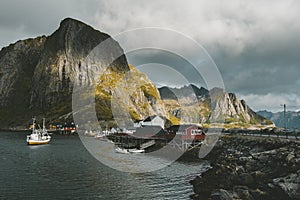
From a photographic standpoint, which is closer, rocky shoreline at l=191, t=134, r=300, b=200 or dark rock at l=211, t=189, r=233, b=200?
rocky shoreline at l=191, t=134, r=300, b=200

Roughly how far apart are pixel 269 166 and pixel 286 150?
5505mm

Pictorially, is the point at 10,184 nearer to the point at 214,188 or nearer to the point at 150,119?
the point at 214,188

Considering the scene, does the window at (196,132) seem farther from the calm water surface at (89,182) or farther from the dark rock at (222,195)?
the dark rock at (222,195)

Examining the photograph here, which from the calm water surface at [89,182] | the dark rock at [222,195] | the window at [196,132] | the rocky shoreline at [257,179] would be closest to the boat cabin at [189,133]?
the window at [196,132]

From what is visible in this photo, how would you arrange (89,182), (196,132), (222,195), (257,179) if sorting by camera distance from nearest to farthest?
1. (222,195)
2. (257,179)
3. (89,182)
4. (196,132)

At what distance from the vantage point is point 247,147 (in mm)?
74938

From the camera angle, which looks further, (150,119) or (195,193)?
(150,119)

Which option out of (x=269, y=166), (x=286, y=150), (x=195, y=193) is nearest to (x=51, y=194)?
(x=195, y=193)

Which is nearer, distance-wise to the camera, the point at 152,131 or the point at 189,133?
the point at 189,133

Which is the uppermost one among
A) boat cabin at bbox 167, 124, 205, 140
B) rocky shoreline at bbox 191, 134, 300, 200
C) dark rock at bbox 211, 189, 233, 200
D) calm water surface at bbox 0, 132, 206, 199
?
boat cabin at bbox 167, 124, 205, 140

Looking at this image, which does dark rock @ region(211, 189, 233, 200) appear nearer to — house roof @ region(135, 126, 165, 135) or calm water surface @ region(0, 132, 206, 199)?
calm water surface @ region(0, 132, 206, 199)

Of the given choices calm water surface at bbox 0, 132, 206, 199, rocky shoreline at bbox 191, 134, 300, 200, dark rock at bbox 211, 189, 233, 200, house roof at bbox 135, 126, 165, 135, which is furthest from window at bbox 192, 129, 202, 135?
dark rock at bbox 211, 189, 233, 200

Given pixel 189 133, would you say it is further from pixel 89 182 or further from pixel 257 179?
pixel 257 179

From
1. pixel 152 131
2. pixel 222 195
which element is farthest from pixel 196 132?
pixel 222 195
